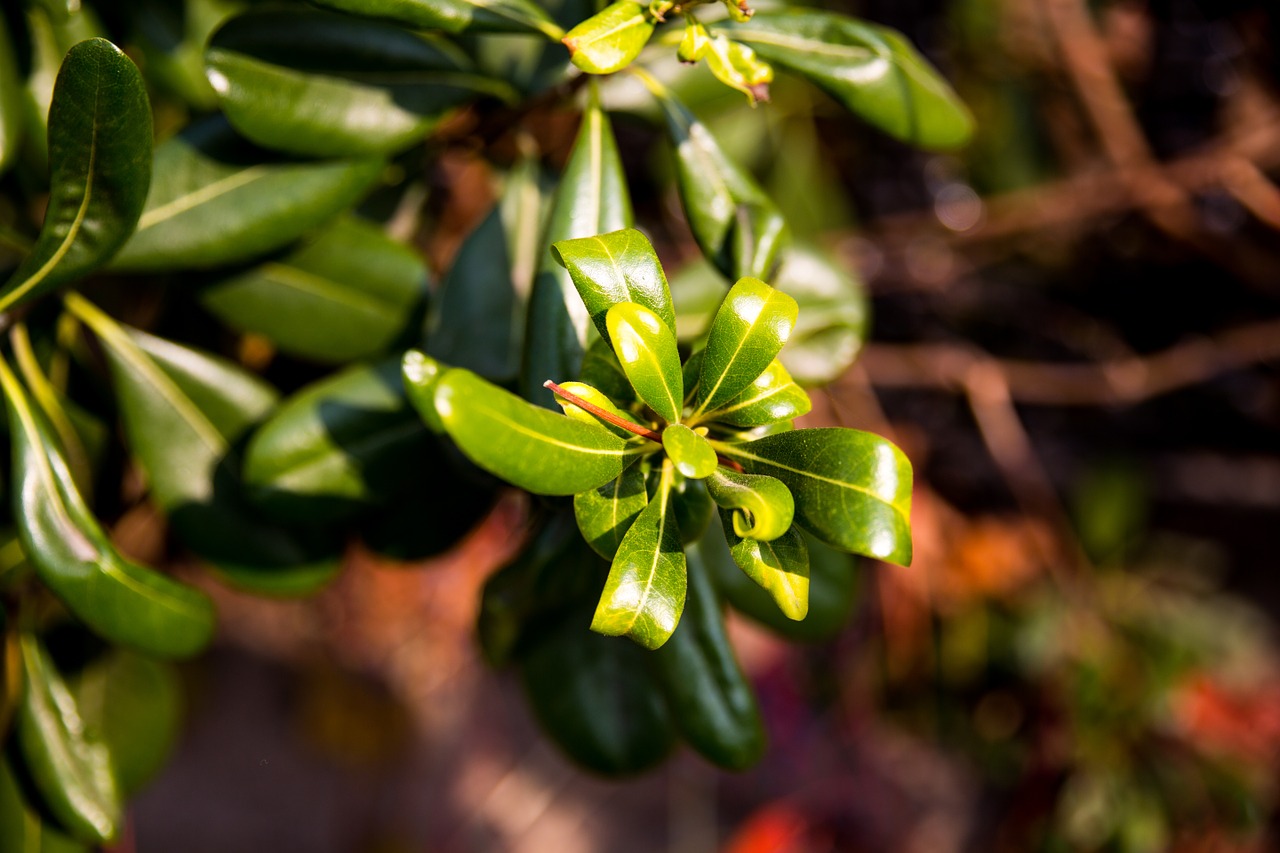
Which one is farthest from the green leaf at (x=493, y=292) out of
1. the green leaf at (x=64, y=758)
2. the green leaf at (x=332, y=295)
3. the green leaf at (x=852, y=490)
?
the green leaf at (x=64, y=758)

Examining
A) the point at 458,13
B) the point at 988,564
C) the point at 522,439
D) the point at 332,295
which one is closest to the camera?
the point at 522,439

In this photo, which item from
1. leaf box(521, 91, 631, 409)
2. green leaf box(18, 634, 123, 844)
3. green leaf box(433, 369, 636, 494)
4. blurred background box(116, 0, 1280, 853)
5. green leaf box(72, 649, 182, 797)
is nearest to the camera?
green leaf box(433, 369, 636, 494)

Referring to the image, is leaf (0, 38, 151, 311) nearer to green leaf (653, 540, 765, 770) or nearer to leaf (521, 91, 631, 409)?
A: leaf (521, 91, 631, 409)

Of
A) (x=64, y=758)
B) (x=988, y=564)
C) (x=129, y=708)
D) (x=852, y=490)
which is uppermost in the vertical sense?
(x=852, y=490)

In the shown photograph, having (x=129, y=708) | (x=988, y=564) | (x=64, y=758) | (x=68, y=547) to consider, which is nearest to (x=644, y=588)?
(x=68, y=547)

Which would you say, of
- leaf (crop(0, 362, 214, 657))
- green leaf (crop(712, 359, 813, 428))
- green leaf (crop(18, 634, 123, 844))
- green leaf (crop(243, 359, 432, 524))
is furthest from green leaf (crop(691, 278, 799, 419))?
green leaf (crop(18, 634, 123, 844))

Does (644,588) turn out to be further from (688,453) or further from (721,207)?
(721,207)
